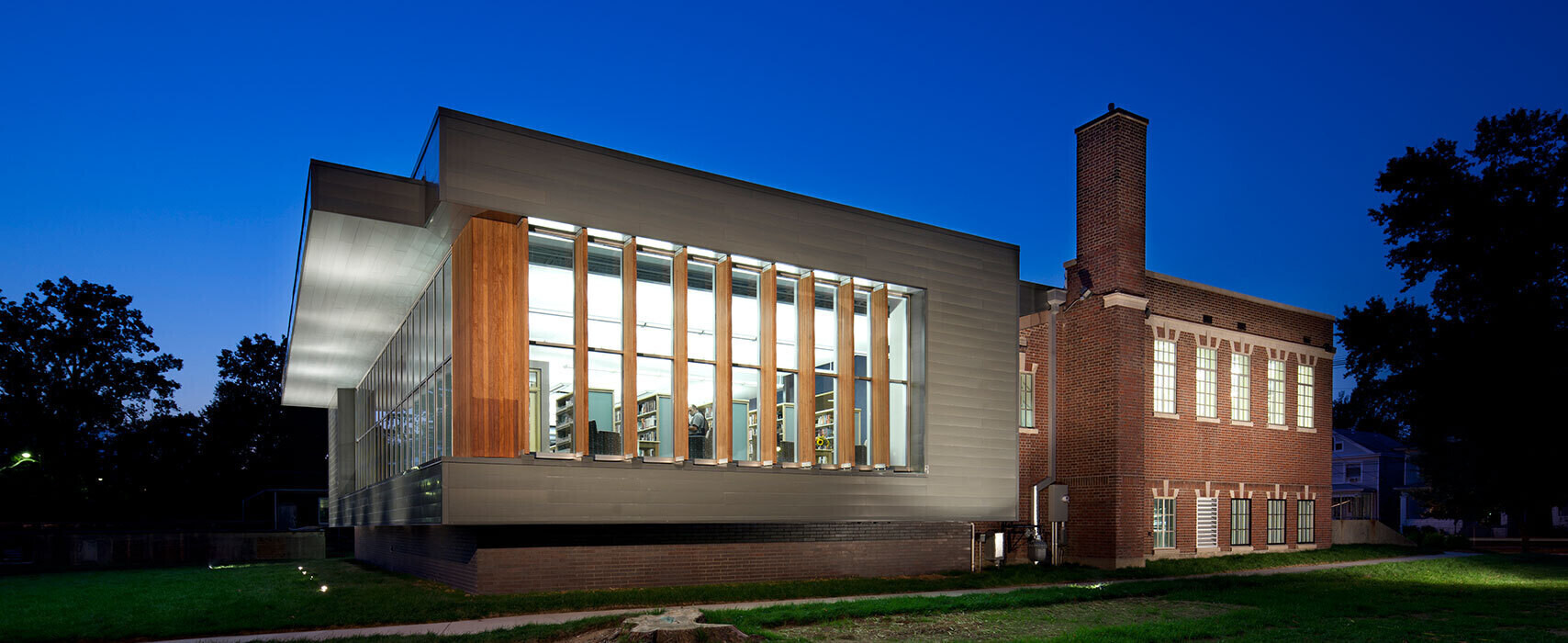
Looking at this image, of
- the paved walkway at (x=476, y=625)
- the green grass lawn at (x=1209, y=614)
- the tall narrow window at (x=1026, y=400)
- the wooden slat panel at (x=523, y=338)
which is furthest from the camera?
the tall narrow window at (x=1026, y=400)

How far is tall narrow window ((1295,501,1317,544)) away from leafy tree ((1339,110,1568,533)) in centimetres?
403

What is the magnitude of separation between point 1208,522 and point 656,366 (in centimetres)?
1625

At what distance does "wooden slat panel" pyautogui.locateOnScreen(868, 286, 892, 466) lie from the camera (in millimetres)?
18609

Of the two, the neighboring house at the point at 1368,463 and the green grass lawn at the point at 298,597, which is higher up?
the green grass lawn at the point at 298,597

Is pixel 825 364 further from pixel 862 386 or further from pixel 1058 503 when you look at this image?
pixel 1058 503

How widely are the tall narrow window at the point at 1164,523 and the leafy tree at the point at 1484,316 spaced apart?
9241mm

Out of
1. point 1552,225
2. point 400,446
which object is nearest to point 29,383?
point 400,446

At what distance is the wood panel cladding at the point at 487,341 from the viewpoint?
14.5m

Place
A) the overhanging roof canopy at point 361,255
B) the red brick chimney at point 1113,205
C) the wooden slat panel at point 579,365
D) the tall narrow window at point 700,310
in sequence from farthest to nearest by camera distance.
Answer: the red brick chimney at point 1113,205 → the tall narrow window at point 700,310 → the wooden slat panel at point 579,365 → the overhanging roof canopy at point 361,255

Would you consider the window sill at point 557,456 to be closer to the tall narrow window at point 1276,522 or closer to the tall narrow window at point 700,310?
the tall narrow window at point 700,310

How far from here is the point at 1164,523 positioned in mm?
24281

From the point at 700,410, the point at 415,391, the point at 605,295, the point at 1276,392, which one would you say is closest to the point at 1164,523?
the point at 1276,392

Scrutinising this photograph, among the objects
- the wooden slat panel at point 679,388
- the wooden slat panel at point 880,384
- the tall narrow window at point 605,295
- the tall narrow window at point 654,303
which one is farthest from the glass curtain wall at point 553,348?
the wooden slat panel at point 880,384

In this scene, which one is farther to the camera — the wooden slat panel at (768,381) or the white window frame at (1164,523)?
the white window frame at (1164,523)
